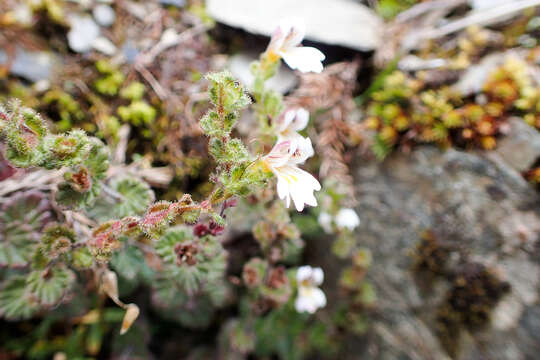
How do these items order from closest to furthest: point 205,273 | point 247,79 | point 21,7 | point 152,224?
point 152,224, point 205,273, point 21,7, point 247,79

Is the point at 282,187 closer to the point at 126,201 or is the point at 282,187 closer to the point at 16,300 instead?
the point at 126,201

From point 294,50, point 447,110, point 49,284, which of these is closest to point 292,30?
point 294,50

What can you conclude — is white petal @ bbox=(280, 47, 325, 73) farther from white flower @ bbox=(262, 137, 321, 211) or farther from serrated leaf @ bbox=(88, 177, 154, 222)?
serrated leaf @ bbox=(88, 177, 154, 222)

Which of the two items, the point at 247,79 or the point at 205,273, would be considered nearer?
the point at 205,273

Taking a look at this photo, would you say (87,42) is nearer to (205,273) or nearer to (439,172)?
(205,273)

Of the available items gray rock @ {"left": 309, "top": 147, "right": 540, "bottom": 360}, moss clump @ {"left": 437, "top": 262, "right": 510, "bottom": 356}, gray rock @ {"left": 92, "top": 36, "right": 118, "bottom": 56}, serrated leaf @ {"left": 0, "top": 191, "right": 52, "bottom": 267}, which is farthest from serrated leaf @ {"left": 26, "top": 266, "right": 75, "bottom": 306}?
moss clump @ {"left": 437, "top": 262, "right": 510, "bottom": 356}

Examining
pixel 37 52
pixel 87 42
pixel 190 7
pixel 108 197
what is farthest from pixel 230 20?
pixel 108 197

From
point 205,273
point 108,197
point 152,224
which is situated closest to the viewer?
point 152,224

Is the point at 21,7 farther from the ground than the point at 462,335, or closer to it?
farther from the ground
